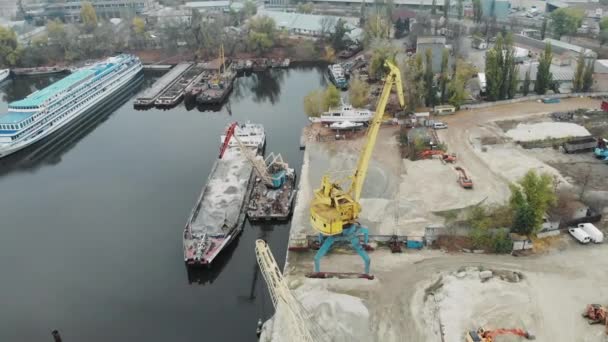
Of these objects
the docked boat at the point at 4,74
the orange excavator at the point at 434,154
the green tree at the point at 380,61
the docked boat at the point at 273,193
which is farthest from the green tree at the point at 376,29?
the docked boat at the point at 4,74

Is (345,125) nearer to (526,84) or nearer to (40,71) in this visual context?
(526,84)

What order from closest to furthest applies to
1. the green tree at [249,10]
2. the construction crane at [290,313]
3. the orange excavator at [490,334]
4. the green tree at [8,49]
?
1. the construction crane at [290,313]
2. the orange excavator at [490,334]
3. the green tree at [8,49]
4. the green tree at [249,10]

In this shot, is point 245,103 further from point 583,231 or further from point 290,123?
point 583,231

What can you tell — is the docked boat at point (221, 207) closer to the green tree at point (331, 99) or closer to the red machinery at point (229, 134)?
the red machinery at point (229, 134)

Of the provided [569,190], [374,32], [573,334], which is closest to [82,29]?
Answer: [374,32]

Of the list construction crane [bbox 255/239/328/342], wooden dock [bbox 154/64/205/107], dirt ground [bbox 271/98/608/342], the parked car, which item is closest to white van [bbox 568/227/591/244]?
dirt ground [bbox 271/98/608/342]

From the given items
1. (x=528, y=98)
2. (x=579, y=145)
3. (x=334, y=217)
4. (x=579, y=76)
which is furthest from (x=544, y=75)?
(x=334, y=217)
